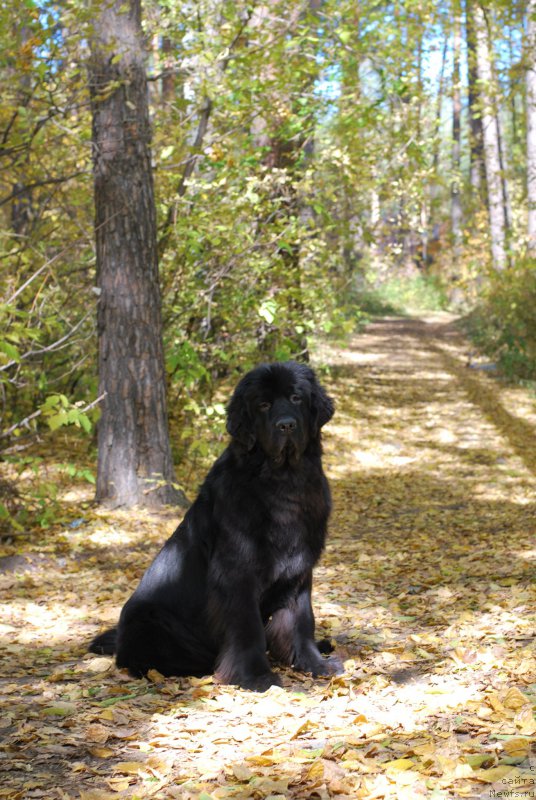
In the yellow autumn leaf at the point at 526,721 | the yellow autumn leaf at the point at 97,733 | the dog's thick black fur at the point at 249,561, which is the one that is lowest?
the yellow autumn leaf at the point at 526,721

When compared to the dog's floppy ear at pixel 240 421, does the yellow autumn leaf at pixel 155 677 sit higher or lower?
lower

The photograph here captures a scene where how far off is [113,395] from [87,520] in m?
1.12

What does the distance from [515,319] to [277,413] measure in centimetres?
1252

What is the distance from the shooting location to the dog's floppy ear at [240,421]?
4.21 meters

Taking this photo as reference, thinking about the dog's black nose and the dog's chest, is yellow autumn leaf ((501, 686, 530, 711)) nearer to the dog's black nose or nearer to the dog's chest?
the dog's chest

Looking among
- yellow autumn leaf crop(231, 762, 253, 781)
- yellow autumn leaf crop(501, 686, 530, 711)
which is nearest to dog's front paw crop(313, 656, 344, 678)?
yellow autumn leaf crop(501, 686, 530, 711)

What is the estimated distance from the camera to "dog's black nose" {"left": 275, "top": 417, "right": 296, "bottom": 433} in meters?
4.04

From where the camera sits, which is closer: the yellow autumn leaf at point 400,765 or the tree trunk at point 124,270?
the yellow autumn leaf at point 400,765

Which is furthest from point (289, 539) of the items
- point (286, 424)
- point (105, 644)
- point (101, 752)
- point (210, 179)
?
point (210, 179)

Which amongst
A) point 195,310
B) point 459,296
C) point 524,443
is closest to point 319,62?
point 195,310

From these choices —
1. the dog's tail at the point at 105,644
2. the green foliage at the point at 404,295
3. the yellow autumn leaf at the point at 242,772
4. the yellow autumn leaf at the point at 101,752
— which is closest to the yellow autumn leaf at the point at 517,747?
the yellow autumn leaf at the point at 242,772

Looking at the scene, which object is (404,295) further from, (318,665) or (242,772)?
(242,772)

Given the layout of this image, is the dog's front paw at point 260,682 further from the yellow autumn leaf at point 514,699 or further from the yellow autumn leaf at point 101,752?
the yellow autumn leaf at point 514,699

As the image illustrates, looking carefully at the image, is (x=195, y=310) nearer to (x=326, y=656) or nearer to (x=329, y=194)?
(x=329, y=194)
